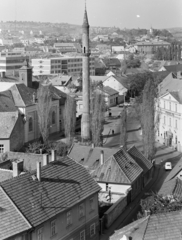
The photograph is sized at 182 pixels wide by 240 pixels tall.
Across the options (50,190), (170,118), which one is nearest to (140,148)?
(170,118)

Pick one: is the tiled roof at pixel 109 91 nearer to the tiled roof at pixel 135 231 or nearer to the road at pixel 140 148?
the road at pixel 140 148

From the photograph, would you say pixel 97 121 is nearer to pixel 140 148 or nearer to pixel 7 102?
pixel 140 148

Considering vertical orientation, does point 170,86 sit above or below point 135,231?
above

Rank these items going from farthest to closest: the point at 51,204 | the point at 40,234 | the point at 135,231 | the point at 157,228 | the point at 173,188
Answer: the point at 173,188 < the point at 51,204 < the point at 40,234 < the point at 135,231 < the point at 157,228

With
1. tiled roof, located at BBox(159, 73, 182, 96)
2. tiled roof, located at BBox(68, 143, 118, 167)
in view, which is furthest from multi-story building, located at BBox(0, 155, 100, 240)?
tiled roof, located at BBox(159, 73, 182, 96)

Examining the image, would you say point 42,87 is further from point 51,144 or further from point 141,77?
point 141,77

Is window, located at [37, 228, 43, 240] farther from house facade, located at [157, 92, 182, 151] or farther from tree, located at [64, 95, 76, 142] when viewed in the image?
house facade, located at [157, 92, 182, 151]

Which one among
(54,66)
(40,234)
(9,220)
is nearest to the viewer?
(9,220)
